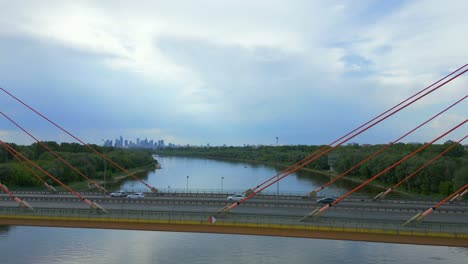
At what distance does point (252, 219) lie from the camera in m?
13.2

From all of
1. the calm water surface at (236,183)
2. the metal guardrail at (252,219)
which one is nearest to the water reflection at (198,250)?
the metal guardrail at (252,219)

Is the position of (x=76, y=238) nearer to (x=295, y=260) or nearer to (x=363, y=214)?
(x=295, y=260)

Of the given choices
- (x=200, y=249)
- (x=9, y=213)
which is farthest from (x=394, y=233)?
(x=9, y=213)

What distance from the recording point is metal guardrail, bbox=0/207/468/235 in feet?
38.7

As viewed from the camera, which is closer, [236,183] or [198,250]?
[198,250]

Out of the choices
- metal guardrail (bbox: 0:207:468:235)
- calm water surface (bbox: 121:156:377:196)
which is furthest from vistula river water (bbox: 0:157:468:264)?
calm water surface (bbox: 121:156:377:196)

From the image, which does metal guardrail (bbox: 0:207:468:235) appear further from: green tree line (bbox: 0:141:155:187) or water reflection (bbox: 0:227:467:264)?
green tree line (bbox: 0:141:155:187)

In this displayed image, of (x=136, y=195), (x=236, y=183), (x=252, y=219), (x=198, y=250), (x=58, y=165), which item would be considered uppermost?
(x=58, y=165)

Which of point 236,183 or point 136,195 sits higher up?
point 236,183

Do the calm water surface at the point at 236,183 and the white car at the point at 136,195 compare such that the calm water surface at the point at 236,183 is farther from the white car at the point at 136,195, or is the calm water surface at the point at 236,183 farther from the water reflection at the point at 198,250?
the water reflection at the point at 198,250

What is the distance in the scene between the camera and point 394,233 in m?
12.0

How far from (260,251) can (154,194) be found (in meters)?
10.5

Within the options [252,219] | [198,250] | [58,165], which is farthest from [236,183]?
[252,219]

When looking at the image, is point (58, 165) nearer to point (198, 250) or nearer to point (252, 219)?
point (198, 250)
